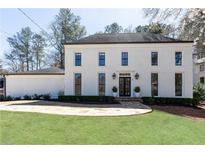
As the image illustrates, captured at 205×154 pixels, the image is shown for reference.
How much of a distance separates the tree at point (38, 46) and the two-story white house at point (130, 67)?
72.7 feet

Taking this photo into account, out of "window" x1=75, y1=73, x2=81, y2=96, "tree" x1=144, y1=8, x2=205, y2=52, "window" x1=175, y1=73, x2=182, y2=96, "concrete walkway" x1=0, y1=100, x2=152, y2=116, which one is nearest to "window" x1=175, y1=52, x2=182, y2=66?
"window" x1=175, y1=73, x2=182, y2=96

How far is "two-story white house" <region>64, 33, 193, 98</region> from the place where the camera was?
2194 centimetres

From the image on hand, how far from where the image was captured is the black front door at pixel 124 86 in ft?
73.5

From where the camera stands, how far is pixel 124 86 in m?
22.4

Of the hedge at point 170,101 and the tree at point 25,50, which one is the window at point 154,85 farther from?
the tree at point 25,50

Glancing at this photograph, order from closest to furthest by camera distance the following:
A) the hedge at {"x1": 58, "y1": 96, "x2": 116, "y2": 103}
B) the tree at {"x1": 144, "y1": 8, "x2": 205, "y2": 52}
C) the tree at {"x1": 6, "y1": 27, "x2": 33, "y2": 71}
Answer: the tree at {"x1": 144, "y1": 8, "x2": 205, "y2": 52} < the hedge at {"x1": 58, "y1": 96, "x2": 116, "y2": 103} < the tree at {"x1": 6, "y1": 27, "x2": 33, "y2": 71}

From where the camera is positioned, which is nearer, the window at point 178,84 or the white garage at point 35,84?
the window at point 178,84

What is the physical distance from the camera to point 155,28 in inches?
1135

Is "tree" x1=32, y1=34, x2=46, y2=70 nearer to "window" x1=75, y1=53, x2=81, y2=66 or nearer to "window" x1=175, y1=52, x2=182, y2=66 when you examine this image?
"window" x1=75, y1=53, x2=81, y2=66

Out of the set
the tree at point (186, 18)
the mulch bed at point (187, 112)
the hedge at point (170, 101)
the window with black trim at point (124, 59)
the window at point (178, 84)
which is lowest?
the mulch bed at point (187, 112)

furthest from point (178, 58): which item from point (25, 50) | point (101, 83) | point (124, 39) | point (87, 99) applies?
point (25, 50)

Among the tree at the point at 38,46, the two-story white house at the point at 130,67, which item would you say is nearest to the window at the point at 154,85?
the two-story white house at the point at 130,67

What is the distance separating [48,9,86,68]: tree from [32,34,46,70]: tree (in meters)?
3.40
